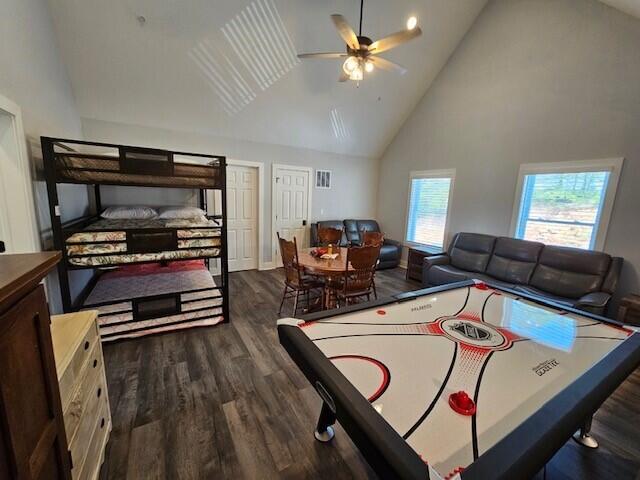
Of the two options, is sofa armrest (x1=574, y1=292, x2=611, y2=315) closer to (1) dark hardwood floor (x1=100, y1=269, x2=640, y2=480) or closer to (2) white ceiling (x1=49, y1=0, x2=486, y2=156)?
(1) dark hardwood floor (x1=100, y1=269, x2=640, y2=480)

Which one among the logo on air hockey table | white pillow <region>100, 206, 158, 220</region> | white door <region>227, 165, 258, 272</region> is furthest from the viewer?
white door <region>227, 165, 258, 272</region>

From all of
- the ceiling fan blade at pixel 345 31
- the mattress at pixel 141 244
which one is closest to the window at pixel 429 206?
the ceiling fan blade at pixel 345 31

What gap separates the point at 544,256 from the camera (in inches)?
136

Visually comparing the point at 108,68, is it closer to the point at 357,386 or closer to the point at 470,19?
the point at 357,386

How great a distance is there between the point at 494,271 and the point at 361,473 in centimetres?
335

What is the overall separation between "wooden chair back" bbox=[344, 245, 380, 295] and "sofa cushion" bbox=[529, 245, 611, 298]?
7.11 ft

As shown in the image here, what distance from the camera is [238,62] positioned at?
3533 millimetres

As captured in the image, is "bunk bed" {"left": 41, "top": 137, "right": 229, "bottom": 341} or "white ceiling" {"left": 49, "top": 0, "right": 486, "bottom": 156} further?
"white ceiling" {"left": 49, "top": 0, "right": 486, "bottom": 156}

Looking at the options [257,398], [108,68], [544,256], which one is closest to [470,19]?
[544,256]

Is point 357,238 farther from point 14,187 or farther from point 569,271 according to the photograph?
point 14,187

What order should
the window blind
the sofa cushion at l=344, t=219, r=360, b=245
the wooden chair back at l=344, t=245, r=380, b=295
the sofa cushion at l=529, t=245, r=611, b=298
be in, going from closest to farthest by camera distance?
the wooden chair back at l=344, t=245, r=380, b=295, the sofa cushion at l=529, t=245, r=611, b=298, the window blind, the sofa cushion at l=344, t=219, r=360, b=245

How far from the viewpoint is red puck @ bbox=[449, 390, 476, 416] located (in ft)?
3.09

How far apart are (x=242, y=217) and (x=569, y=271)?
4920 millimetres

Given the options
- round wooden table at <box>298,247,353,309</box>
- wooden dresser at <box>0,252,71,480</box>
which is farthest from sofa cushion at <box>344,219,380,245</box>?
wooden dresser at <box>0,252,71,480</box>
